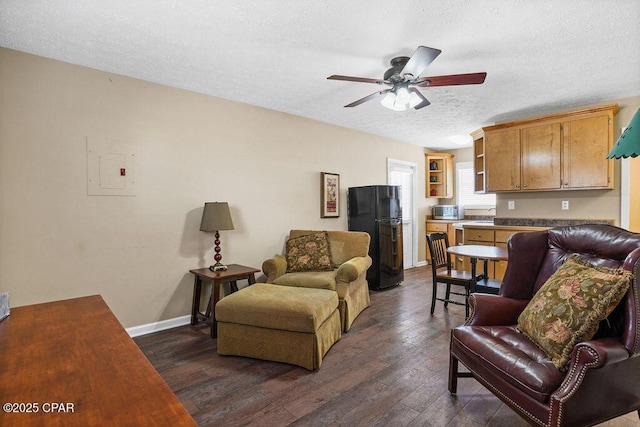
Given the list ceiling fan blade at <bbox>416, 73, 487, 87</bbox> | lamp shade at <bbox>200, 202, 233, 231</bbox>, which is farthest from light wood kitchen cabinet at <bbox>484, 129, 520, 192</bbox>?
lamp shade at <bbox>200, 202, 233, 231</bbox>

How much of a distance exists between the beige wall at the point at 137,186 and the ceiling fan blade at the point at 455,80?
2.14 metres

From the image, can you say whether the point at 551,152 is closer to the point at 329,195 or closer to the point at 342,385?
the point at 329,195

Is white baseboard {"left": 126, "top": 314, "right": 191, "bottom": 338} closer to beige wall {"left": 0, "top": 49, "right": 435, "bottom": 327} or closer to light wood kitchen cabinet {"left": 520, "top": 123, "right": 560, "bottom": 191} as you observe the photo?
beige wall {"left": 0, "top": 49, "right": 435, "bottom": 327}

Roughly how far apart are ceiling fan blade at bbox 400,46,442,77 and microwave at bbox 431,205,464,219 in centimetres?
448

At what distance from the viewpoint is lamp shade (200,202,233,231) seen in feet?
10.7

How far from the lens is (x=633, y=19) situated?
2.16 metres

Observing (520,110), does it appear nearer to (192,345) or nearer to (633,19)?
(633,19)

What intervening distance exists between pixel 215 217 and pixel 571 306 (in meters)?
2.87

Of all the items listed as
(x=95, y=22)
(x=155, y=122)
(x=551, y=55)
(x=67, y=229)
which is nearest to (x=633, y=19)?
(x=551, y=55)

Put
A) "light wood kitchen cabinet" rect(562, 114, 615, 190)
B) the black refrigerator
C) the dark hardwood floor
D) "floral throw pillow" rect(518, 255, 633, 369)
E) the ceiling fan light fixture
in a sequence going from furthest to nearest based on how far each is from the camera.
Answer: the black refrigerator → "light wood kitchen cabinet" rect(562, 114, 615, 190) → the ceiling fan light fixture → the dark hardwood floor → "floral throw pillow" rect(518, 255, 633, 369)

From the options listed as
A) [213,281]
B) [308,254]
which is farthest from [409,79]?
[213,281]

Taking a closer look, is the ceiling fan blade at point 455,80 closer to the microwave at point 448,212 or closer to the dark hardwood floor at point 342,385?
the dark hardwood floor at point 342,385

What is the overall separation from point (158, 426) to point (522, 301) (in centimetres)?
223

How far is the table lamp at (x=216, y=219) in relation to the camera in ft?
10.7
